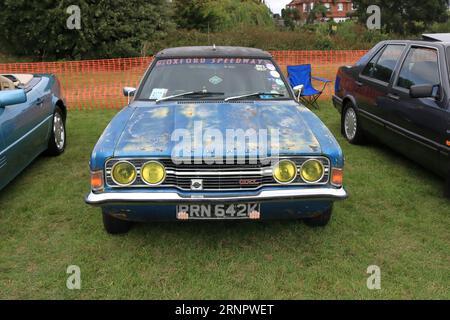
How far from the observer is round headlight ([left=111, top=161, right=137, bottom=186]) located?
3.08 meters

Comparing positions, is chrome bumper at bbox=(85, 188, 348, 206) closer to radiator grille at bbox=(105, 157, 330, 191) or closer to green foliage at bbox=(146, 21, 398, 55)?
radiator grille at bbox=(105, 157, 330, 191)

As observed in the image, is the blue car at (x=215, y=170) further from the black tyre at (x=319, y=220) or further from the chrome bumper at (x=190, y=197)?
the black tyre at (x=319, y=220)

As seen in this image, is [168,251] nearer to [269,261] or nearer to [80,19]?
[269,261]

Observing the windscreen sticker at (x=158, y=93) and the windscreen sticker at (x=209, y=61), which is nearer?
the windscreen sticker at (x=158, y=93)

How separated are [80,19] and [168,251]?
53.4 feet

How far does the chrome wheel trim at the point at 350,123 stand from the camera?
662 centimetres

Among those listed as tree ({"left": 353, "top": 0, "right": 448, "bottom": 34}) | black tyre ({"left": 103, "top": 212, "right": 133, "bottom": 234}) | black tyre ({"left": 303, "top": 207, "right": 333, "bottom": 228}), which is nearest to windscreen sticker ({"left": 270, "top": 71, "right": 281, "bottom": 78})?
black tyre ({"left": 303, "top": 207, "right": 333, "bottom": 228})

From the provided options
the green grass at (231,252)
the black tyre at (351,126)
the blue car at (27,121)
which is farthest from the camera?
the black tyre at (351,126)

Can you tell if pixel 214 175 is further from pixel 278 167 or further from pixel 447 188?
pixel 447 188

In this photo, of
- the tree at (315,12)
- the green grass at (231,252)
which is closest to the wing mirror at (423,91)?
the green grass at (231,252)

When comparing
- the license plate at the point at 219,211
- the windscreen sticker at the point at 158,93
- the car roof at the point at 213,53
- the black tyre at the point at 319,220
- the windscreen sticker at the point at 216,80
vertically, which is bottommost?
the black tyre at the point at 319,220

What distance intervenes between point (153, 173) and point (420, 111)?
10.3 ft

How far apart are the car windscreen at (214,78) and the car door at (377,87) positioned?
5.91 ft

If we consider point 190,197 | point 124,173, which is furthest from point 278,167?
point 124,173
